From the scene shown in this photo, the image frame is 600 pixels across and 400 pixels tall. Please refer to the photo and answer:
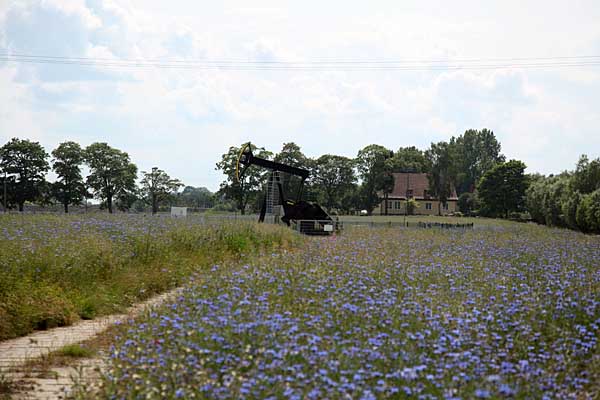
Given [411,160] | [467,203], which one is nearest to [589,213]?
[467,203]

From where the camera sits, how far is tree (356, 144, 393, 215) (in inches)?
3504

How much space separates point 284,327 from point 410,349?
123 centimetres

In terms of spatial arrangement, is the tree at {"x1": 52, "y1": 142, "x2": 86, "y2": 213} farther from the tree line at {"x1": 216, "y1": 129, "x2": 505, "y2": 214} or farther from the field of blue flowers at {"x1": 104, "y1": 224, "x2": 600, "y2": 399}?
the field of blue flowers at {"x1": 104, "y1": 224, "x2": 600, "y2": 399}

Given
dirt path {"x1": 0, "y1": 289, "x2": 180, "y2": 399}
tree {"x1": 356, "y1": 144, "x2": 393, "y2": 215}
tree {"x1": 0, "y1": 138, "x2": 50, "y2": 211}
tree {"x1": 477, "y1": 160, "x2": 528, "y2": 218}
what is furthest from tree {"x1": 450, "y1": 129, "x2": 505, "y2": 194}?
dirt path {"x1": 0, "y1": 289, "x2": 180, "y2": 399}

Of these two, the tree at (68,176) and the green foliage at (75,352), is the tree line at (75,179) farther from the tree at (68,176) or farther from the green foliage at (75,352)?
the green foliage at (75,352)

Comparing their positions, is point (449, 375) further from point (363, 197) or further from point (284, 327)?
point (363, 197)

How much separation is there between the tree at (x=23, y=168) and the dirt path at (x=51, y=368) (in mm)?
59929

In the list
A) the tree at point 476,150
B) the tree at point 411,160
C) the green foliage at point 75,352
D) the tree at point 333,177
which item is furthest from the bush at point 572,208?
the tree at point 476,150

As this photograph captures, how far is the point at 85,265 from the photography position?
12008mm

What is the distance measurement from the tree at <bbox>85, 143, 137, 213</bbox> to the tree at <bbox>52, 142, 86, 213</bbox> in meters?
1.81

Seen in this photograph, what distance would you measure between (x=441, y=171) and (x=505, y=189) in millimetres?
13440

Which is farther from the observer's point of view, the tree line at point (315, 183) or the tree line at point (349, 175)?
the tree line at point (349, 175)

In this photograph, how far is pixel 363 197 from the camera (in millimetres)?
90688

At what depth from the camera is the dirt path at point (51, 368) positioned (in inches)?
248
